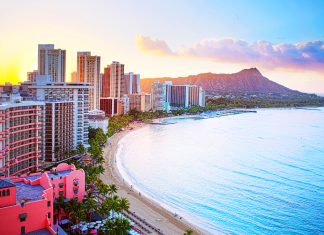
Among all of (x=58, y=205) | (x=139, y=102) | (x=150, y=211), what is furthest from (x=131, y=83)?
(x=58, y=205)

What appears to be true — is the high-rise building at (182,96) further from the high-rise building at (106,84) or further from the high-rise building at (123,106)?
the high-rise building at (123,106)

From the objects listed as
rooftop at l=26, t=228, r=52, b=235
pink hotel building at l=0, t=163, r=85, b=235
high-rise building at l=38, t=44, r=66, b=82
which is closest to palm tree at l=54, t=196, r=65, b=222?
pink hotel building at l=0, t=163, r=85, b=235

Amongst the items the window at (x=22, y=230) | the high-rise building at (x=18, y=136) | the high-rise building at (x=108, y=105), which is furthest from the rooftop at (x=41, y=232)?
the high-rise building at (x=108, y=105)

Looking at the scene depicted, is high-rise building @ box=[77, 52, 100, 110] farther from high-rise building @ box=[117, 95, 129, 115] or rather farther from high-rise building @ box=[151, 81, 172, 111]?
high-rise building @ box=[151, 81, 172, 111]

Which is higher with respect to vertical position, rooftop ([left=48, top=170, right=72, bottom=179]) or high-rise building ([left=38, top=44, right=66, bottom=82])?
high-rise building ([left=38, top=44, right=66, bottom=82])

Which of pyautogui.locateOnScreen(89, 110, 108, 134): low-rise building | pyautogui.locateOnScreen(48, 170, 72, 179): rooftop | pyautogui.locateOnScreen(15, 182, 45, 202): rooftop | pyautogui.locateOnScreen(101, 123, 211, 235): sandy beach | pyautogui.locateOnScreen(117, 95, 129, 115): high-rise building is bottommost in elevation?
pyautogui.locateOnScreen(101, 123, 211, 235): sandy beach

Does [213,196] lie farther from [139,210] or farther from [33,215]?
[33,215]
